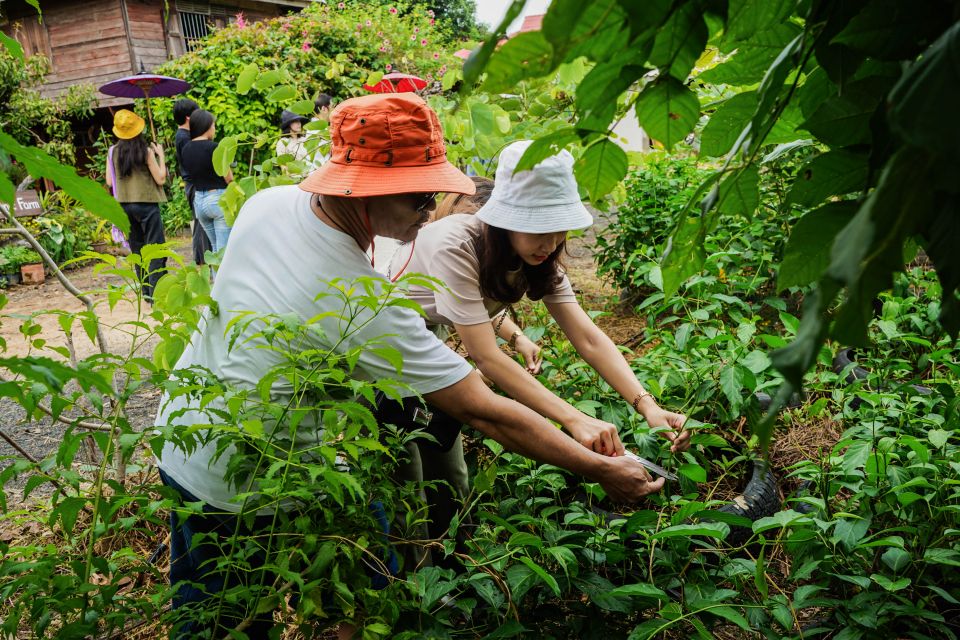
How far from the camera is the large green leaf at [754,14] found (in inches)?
25.2

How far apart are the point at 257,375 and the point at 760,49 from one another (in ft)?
4.10

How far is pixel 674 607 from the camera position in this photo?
1.53 metres

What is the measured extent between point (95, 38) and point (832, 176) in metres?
17.5

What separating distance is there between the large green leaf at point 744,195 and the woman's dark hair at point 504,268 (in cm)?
141

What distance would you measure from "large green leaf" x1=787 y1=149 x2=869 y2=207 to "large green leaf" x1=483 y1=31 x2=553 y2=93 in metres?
0.30

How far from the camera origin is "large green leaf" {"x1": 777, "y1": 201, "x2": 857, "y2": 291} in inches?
23.1

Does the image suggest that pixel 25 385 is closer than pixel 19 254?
Yes

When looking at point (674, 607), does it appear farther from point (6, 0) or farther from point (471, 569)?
point (6, 0)

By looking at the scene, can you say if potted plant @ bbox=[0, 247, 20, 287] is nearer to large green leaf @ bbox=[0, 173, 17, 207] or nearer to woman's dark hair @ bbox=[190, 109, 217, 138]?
woman's dark hair @ bbox=[190, 109, 217, 138]

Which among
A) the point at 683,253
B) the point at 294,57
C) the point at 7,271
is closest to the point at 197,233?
the point at 7,271

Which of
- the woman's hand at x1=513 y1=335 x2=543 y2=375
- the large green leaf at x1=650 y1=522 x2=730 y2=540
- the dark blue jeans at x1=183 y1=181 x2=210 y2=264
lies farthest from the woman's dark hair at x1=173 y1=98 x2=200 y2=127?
the large green leaf at x1=650 y1=522 x2=730 y2=540

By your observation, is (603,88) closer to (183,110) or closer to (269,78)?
(269,78)

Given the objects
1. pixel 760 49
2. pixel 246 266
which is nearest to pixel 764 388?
pixel 246 266

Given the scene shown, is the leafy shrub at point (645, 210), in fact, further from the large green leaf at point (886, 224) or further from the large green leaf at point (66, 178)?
the large green leaf at point (886, 224)
